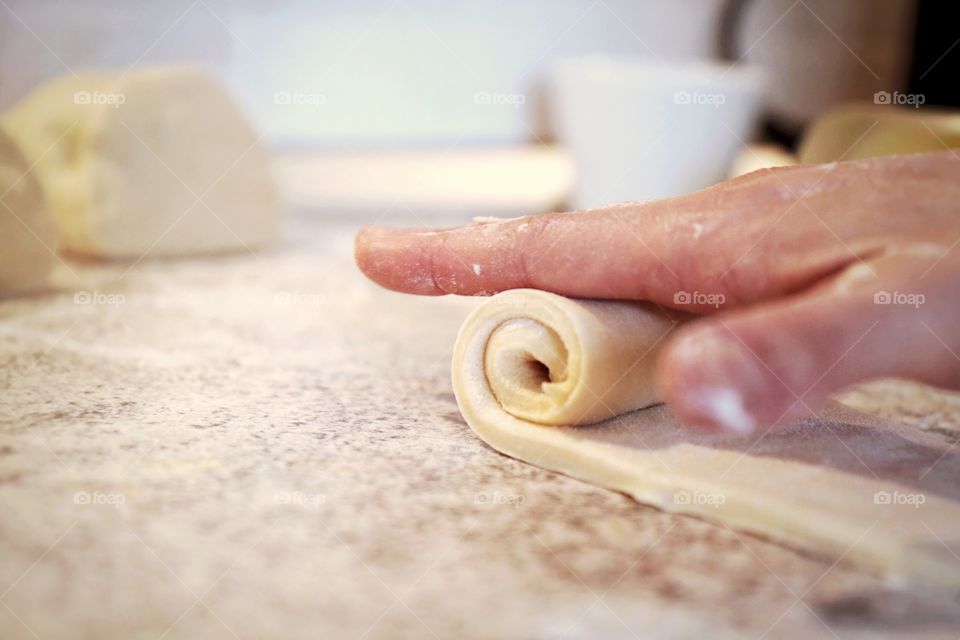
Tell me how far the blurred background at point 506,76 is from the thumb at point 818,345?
230cm

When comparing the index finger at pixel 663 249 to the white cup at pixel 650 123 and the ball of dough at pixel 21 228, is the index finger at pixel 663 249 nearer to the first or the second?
the ball of dough at pixel 21 228

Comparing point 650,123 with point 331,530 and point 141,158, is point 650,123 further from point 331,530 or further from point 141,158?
point 331,530

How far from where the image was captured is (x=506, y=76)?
4.02m

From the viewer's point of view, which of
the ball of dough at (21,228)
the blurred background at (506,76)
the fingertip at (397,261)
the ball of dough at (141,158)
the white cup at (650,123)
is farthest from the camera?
the blurred background at (506,76)

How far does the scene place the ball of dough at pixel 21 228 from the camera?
6.08ft

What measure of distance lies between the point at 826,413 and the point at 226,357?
1000 millimetres

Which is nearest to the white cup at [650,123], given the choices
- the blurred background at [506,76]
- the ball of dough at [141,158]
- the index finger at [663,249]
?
the blurred background at [506,76]

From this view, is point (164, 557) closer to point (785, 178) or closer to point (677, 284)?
point (677, 284)

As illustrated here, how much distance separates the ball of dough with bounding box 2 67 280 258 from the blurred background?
93cm

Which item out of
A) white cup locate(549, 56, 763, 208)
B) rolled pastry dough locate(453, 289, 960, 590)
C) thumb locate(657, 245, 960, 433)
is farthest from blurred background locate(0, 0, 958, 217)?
thumb locate(657, 245, 960, 433)

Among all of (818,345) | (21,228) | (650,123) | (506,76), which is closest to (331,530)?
(818,345)

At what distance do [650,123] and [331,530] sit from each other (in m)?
2.52

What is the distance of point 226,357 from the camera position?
60.0 inches

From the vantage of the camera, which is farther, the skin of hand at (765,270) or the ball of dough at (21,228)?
the ball of dough at (21,228)
